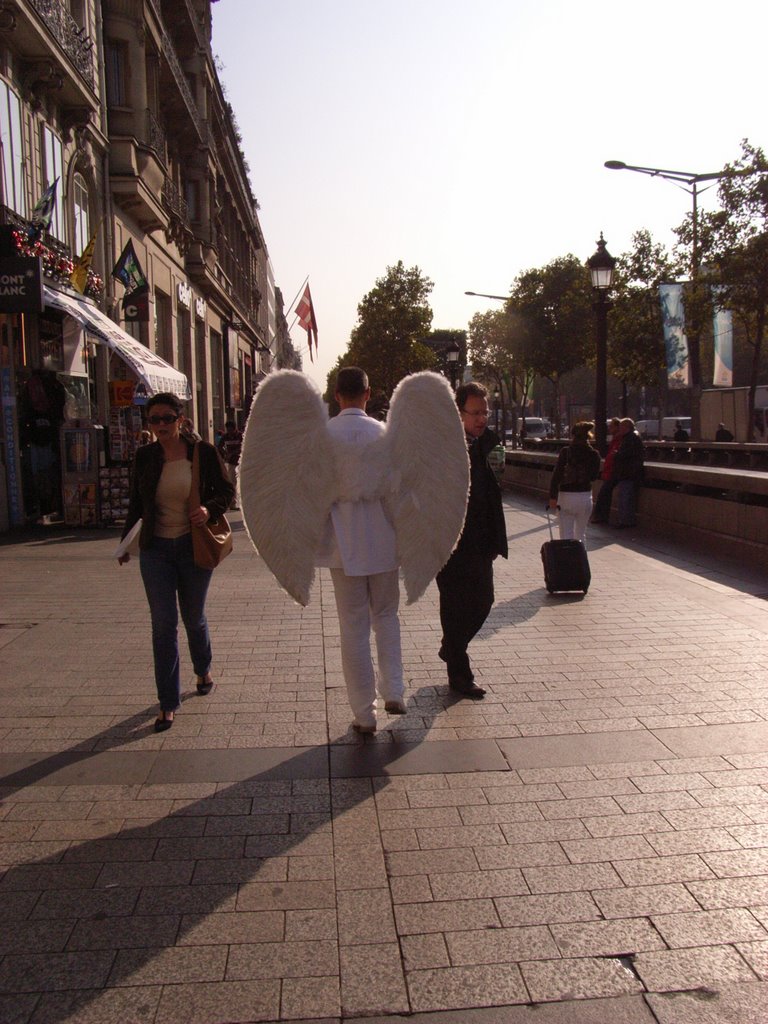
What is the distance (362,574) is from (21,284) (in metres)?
10.4

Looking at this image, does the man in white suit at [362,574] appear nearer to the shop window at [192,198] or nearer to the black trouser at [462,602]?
the black trouser at [462,602]

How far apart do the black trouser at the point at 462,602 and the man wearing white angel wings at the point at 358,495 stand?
0.90 metres

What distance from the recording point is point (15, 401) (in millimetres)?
15008

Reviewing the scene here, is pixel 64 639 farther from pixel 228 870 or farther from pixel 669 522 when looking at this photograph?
pixel 669 522

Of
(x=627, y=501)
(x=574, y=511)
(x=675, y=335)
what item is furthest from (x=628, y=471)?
(x=675, y=335)

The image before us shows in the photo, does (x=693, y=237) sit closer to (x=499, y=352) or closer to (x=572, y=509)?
(x=572, y=509)

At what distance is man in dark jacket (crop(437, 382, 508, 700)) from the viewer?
5.96 metres

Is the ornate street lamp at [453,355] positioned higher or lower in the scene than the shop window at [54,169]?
lower

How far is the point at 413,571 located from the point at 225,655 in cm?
246

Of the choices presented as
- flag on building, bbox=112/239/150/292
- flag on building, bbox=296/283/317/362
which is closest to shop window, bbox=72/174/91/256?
flag on building, bbox=112/239/150/292

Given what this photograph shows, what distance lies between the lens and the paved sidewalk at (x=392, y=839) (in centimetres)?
292

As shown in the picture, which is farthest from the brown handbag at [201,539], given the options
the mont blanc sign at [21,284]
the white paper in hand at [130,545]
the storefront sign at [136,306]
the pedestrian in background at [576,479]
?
the storefront sign at [136,306]

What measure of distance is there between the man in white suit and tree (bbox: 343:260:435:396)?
58045mm

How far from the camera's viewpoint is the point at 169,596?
5.51 meters
